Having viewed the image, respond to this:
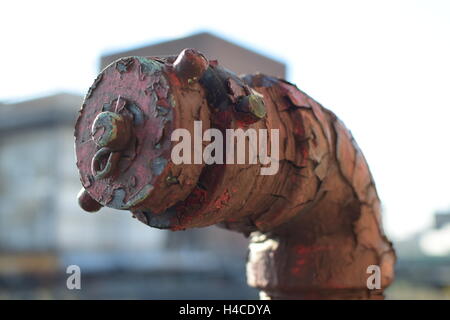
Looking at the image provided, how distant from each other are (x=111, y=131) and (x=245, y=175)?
270 millimetres

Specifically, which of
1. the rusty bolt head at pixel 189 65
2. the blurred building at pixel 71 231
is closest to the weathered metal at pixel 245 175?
the rusty bolt head at pixel 189 65

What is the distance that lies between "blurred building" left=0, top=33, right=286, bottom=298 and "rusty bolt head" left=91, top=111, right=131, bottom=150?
801 centimetres

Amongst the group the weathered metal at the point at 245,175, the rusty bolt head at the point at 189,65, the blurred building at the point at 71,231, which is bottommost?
the blurred building at the point at 71,231

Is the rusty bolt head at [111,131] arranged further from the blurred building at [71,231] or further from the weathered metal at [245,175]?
the blurred building at [71,231]

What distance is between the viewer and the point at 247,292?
849 centimetres

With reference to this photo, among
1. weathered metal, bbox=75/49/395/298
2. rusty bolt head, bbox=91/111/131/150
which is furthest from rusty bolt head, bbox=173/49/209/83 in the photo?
rusty bolt head, bbox=91/111/131/150

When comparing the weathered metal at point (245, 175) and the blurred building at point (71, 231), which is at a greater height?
the weathered metal at point (245, 175)

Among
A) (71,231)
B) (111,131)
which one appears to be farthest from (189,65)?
(71,231)

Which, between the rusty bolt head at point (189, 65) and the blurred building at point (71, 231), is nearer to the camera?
the rusty bolt head at point (189, 65)

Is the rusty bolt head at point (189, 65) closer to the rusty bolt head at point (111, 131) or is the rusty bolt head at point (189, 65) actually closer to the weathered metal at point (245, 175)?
the weathered metal at point (245, 175)

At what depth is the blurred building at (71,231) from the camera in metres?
9.59

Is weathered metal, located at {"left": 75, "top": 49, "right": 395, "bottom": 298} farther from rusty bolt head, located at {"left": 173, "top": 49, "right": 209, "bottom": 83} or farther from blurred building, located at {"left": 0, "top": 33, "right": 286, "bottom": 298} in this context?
blurred building, located at {"left": 0, "top": 33, "right": 286, "bottom": 298}

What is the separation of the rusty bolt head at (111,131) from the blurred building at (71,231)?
8.01 meters

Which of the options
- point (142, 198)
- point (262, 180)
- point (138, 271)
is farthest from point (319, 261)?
point (138, 271)
